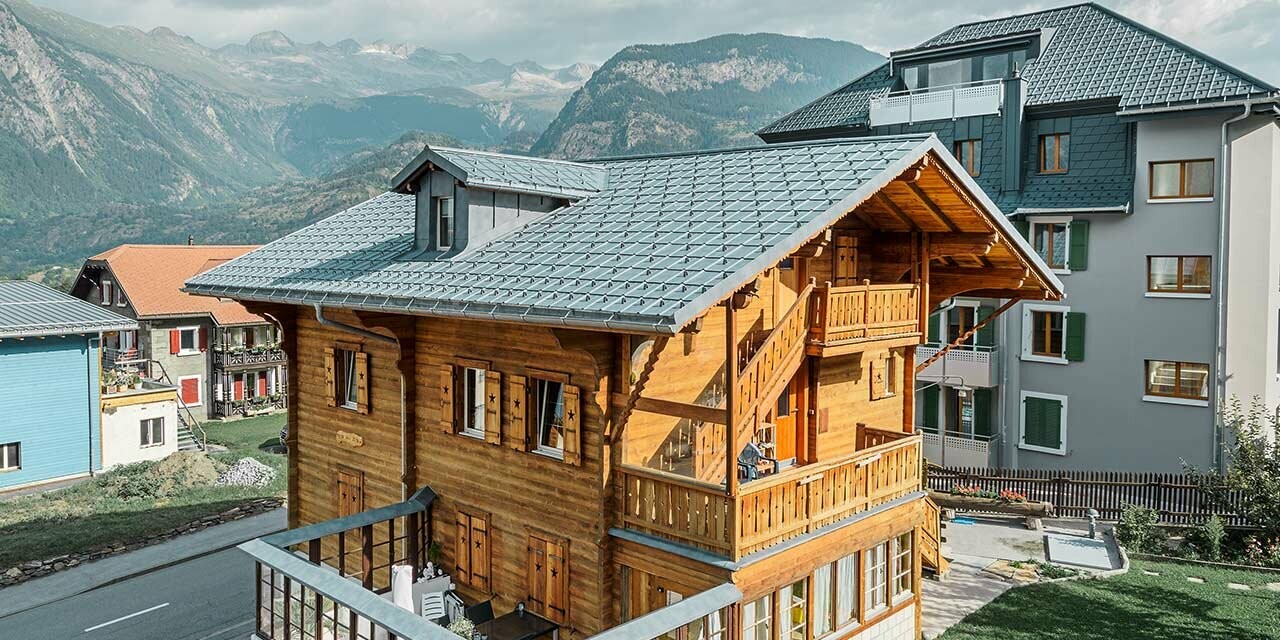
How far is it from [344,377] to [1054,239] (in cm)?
2427

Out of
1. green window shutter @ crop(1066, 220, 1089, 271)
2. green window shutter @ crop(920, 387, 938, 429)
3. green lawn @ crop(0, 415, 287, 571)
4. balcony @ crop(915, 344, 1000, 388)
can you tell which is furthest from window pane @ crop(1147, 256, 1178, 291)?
green lawn @ crop(0, 415, 287, 571)

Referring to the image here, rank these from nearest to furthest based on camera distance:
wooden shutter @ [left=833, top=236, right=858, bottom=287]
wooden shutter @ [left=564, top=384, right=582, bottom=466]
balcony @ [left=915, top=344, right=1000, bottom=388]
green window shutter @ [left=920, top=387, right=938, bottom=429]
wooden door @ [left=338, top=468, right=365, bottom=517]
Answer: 1. wooden shutter @ [left=564, top=384, right=582, bottom=466]
2. wooden shutter @ [left=833, top=236, right=858, bottom=287]
3. wooden door @ [left=338, top=468, right=365, bottom=517]
4. balcony @ [left=915, top=344, right=1000, bottom=388]
5. green window shutter @ [left=920, top=387, right=938, bottom=429]

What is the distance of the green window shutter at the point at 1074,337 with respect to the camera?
31578mm

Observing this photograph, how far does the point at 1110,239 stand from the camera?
30859mm

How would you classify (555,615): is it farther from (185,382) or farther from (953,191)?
(185,382)

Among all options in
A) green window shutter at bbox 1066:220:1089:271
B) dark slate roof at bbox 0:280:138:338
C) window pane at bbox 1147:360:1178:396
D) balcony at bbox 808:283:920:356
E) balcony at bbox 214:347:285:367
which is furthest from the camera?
balcony at bbox 214:347:285:367

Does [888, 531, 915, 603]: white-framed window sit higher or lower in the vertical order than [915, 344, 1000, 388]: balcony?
lower

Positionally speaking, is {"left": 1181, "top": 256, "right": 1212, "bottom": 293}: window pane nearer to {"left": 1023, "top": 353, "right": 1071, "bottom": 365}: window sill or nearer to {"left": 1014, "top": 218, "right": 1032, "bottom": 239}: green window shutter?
{"left": 1023, "top": 353, "right": 1071, "bottom": 365}: window sill

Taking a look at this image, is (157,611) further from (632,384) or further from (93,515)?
(632,384)

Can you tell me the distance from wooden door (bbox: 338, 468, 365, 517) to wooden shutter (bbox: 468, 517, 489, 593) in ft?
12.0

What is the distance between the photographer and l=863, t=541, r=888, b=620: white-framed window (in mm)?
15438

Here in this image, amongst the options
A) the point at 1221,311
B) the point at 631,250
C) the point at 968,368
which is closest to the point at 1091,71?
the point at 1221,311

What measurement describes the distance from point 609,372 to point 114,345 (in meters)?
46.2

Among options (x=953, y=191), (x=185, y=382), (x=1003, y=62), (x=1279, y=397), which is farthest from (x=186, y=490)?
(x=1279, y=397)
